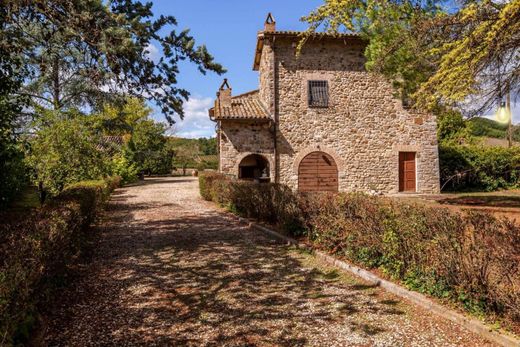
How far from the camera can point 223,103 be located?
55.2 feet

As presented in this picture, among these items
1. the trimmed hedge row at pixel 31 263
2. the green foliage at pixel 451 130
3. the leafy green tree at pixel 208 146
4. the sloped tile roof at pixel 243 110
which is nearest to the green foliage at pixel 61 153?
the sloped tile roof at pixel 243 110

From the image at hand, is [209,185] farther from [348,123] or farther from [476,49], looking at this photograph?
[476,49]

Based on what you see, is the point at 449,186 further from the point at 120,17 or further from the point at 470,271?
the point at 120,17

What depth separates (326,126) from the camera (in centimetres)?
1638

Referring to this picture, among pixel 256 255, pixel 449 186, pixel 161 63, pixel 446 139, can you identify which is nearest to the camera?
pixel 161 63

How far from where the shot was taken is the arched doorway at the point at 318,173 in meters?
16.3

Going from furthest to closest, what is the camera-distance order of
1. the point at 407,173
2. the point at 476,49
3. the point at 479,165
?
the point at 479,165 < the point at 407,173 < the point at 476,49

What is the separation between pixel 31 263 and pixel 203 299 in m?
2.04

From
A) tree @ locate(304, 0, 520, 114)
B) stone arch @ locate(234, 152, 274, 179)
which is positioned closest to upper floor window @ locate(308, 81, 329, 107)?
stone arch @ locate(234, 152, 274, 179)

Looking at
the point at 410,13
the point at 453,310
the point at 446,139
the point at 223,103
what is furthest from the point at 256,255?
the point at 446,139

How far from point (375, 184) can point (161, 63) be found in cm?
1331

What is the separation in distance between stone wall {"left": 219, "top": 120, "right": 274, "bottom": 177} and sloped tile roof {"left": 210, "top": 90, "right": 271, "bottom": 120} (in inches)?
12.8

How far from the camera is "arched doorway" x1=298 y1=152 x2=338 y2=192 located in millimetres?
16281

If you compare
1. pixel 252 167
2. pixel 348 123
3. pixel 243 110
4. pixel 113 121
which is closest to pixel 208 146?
pixel 113 121
